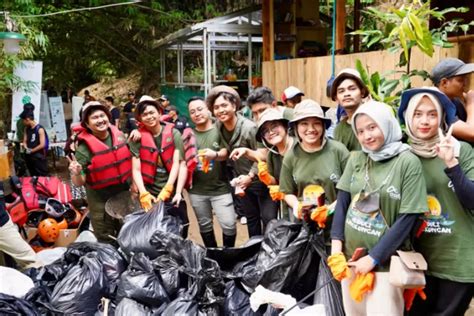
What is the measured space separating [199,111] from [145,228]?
1.02 metres

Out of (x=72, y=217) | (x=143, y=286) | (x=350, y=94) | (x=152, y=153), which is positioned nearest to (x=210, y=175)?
(x=152, y=153)

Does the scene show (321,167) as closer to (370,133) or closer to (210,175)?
(370,133)

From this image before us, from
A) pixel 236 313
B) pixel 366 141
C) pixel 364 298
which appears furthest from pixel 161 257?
pixel 366 141

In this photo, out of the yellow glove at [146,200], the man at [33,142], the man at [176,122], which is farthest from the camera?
the man at [33,142]

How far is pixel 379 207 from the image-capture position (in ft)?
6.79

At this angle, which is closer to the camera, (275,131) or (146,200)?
(275,131)

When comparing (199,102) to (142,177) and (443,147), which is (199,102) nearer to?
(142,177)

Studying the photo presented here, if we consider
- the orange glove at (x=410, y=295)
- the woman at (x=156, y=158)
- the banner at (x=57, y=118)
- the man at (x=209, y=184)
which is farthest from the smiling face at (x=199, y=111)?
the banner at (x=57, y=118)

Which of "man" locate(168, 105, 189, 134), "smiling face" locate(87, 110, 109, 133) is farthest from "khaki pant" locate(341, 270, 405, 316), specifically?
"man" locate(168, 105, 189, 134)

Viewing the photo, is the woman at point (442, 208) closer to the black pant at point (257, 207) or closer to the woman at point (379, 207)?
the woman at point (379, 207)

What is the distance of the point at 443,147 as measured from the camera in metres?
1.94

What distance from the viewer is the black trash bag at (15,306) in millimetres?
2756

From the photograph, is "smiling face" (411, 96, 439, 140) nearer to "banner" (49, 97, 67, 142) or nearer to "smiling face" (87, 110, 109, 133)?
"smiling face" (87, 110, 109, 133)

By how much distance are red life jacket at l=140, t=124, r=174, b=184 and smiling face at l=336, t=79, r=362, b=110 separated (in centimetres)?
147
